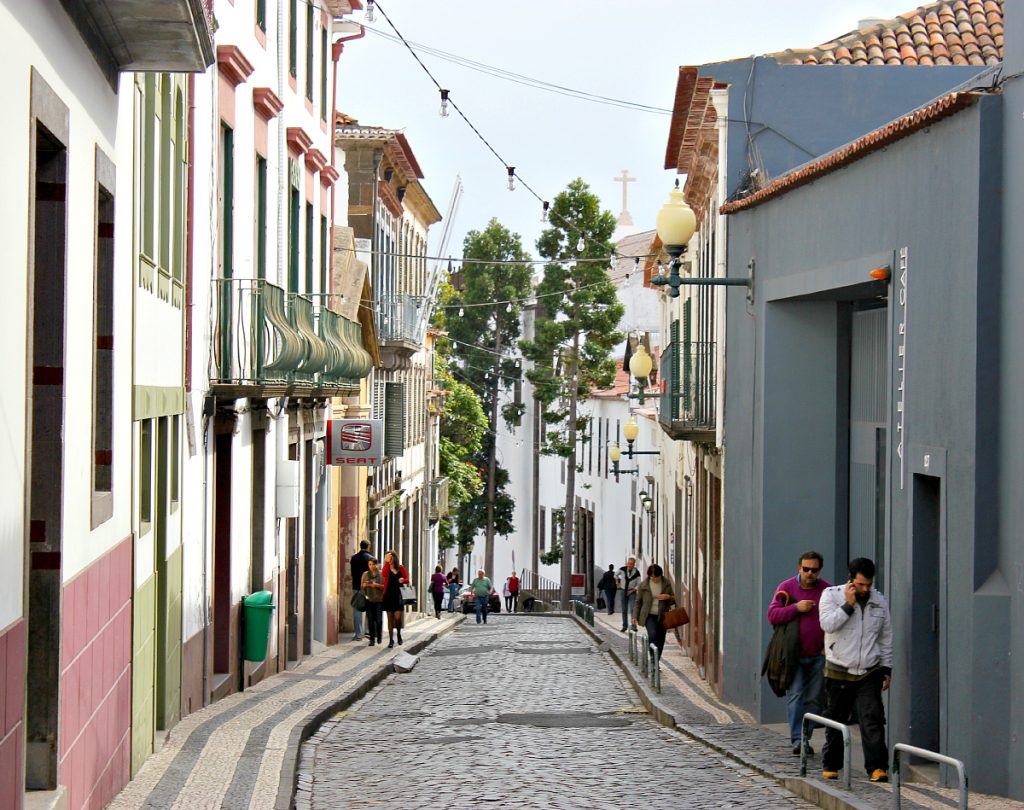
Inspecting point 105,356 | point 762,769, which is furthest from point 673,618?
point 105,356

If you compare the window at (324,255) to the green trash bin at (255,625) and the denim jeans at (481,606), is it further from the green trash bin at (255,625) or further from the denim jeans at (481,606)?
the denim jeans at (481,606)

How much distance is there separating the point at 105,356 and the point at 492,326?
5886cm

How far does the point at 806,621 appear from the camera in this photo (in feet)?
39.5

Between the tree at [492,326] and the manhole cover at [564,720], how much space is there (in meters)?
48.5

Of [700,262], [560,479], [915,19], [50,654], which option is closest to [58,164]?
[50,654]

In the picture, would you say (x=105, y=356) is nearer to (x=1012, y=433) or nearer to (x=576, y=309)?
(x=1012, y=433)

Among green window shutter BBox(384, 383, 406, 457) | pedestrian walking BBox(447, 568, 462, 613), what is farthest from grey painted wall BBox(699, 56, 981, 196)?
pedestrian walking BBox(447, 568, 462, 613)

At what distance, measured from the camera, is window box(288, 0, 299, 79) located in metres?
21.1

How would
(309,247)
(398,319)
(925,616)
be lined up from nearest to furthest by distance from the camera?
1. (925,616)
2. (309,247)
3. (398,319)

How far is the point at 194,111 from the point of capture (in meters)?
14.4

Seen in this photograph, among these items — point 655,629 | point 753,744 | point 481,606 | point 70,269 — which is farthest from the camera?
point 481,606

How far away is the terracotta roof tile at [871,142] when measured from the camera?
1023 cm

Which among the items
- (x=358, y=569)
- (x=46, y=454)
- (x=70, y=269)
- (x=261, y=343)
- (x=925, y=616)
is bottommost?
(x=358, y=569)

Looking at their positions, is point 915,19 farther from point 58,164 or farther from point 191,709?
point 58,164
